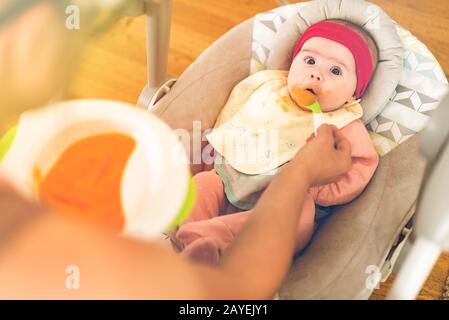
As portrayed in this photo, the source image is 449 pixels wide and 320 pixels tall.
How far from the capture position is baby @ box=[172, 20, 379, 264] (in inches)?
40.3

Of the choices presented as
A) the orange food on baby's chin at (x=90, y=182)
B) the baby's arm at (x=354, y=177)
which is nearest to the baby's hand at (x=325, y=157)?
the baby's arm at (x=354, y=177)

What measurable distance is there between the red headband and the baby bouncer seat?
3 centimetres

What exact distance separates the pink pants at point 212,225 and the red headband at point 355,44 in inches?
11.2

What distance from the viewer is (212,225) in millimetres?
939

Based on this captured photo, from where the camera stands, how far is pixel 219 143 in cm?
112

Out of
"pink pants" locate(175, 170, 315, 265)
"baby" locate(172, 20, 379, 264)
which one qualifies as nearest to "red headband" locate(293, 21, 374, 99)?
"baby" locate(172, 20, 379, 264)

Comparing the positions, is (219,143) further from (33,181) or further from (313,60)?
(33,181)

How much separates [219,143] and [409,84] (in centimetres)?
43

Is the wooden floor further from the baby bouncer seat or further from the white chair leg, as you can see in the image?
the baby bouncer seat

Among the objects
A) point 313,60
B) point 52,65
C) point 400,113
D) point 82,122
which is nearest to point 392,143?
point 400,113

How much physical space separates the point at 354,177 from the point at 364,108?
0.18 metres

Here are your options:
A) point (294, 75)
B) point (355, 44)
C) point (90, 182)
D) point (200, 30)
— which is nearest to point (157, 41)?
point (294, 75)

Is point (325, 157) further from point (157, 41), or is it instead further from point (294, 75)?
point (157, 41)

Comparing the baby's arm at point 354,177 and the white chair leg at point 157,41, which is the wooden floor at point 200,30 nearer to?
the white chair leg at point 157,41
